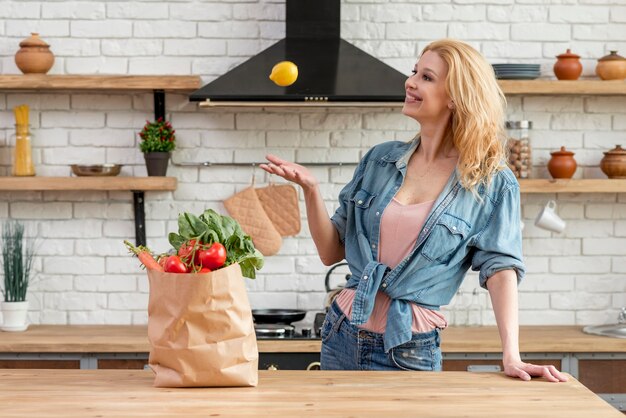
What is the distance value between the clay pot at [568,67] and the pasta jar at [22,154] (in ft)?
7.68

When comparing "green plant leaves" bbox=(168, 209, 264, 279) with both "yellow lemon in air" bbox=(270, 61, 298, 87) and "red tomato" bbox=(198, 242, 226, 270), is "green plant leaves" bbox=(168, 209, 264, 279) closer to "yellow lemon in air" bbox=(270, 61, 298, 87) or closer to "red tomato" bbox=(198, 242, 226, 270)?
"red tomato" bbox=(198, 242, 226, 270)

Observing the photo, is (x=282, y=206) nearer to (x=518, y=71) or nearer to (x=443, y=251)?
(x=518, y=71)

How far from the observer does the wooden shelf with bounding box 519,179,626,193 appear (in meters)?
4.25

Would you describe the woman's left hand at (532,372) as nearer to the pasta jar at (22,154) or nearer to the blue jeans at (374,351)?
the blue jeans at (374,351)

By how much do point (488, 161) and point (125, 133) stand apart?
2333 mm

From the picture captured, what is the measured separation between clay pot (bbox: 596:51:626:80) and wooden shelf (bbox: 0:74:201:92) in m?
1.77

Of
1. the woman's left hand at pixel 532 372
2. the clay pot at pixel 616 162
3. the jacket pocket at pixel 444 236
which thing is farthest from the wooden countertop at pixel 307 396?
the clay pot at pixel 616 162

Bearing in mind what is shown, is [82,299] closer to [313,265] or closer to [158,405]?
[313,265]

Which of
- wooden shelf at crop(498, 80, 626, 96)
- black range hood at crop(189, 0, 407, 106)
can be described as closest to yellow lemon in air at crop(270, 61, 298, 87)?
black range hood at crop(189, 0, 407, 106)

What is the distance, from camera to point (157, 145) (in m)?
4.25

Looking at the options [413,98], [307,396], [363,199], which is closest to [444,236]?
[363,199]

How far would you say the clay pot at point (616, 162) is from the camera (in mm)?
4316

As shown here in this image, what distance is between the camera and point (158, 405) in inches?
75.5

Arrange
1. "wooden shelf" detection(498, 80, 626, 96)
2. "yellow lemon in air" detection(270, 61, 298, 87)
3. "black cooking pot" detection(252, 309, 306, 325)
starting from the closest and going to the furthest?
"yellow lemon in air" detection(270, 61, 298, 87) → "black cooking pot" detection(252, 309, 306, 325) → "wooden shelf" detection(498, 80, 626, 96)
